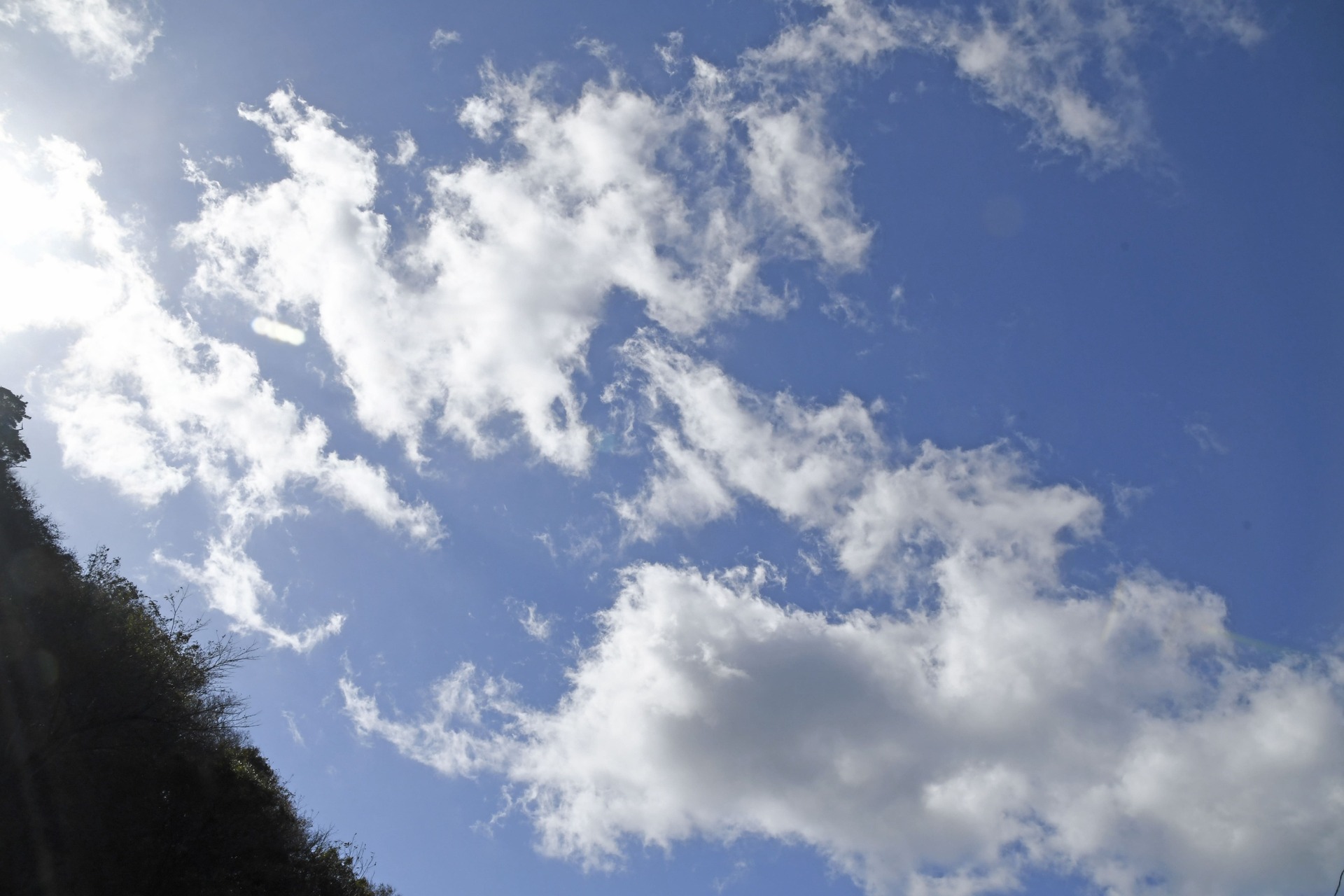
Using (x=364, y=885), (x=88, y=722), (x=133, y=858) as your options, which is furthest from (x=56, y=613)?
(x=364, y=885)

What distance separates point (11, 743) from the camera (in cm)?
2308

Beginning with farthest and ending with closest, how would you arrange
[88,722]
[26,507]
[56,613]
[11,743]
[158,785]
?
[26,507] → [158,785] → [56,613] → [88,722] → [11,743]

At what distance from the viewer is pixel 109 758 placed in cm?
2600

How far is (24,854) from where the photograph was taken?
23203 mm

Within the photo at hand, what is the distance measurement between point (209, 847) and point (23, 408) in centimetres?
3353

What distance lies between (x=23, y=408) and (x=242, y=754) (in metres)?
26.1

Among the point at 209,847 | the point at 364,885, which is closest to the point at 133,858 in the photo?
the point at 209,847

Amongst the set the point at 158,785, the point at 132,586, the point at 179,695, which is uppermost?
the point at 132,586

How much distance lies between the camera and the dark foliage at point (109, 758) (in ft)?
77.4

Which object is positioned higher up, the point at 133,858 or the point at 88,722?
the point at 88,722

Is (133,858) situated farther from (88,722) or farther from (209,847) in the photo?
(88,722)

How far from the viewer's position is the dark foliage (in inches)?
928

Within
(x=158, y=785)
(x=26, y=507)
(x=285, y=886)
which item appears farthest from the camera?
(x=26, y=507)

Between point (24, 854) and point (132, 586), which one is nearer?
point (24, 854)
